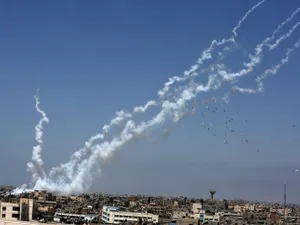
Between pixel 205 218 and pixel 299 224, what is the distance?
50.8ft

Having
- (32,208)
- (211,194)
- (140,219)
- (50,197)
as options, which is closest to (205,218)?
(140,219)

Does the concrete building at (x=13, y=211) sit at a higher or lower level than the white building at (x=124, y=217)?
higher

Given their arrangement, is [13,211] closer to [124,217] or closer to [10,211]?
[10,211]

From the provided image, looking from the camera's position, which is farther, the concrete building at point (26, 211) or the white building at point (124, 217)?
the white building at point (124, 217)

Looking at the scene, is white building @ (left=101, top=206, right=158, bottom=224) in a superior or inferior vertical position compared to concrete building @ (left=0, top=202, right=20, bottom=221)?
inferior

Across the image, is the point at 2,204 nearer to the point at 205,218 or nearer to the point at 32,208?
the point at 32,208

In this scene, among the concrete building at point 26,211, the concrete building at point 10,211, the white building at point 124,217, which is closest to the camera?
the concrete building at point 10,211

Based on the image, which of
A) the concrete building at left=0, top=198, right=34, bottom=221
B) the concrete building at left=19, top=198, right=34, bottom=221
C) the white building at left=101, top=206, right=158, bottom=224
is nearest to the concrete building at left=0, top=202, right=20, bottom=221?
the concrete building at left=0, top=198, right=34, bottom=221

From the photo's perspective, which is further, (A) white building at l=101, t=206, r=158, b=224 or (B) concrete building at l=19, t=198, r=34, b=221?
(A) white building at l=101, t=206, r=158, b=224

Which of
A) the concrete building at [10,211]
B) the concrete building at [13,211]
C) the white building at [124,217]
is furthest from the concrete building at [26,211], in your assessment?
the white building at [124,217]

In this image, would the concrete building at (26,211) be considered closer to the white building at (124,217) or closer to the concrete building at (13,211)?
the concrete building at (13,211)

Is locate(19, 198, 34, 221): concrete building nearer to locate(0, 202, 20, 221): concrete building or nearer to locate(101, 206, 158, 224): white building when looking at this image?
locate(0, 202, 20, 221): concrete building

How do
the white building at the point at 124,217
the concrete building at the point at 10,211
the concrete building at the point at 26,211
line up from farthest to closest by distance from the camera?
the white building at the point at 124,217
the concrete building at the point at 26,211
the concrete building at the point at 10,211

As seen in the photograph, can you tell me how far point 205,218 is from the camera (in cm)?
10225
